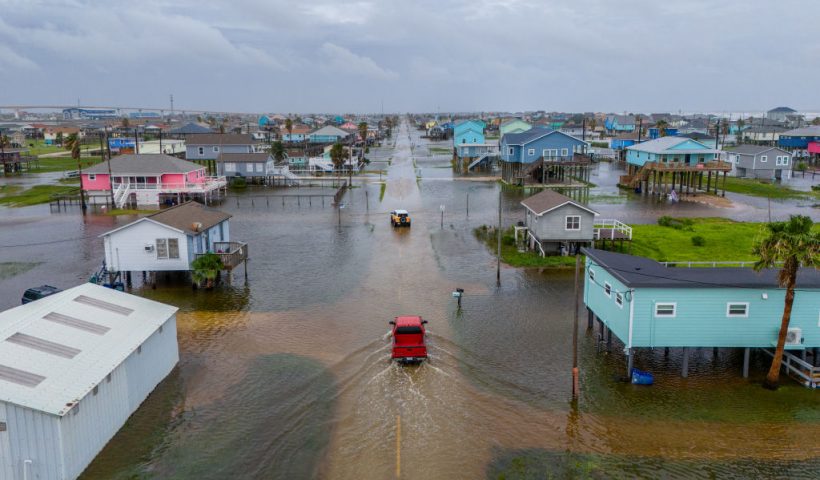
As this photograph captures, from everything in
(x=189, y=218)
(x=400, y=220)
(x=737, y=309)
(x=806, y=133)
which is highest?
(x=806, y=133)

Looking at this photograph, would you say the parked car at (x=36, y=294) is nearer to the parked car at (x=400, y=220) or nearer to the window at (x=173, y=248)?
the window at (x=173, y=248)

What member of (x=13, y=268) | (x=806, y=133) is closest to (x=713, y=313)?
(x=13, y=268)

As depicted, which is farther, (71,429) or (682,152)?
Answer: (682,152)

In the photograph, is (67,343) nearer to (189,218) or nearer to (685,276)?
(189,218)

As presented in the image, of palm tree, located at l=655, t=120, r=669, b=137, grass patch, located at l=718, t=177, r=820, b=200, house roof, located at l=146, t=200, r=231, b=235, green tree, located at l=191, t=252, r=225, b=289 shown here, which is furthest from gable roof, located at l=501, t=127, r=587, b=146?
green tree, located at l=191, t=252, r=225, b=289

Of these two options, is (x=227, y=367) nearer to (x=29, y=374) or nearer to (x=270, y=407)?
(x=270, y=407)

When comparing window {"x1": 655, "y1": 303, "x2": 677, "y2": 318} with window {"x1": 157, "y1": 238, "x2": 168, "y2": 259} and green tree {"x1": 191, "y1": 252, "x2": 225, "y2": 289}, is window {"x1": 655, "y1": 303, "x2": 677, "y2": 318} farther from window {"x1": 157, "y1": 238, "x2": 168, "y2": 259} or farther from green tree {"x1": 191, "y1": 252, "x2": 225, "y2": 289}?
window {"x1": 157, "y1": 238, "x2": 168, "y2": 259}

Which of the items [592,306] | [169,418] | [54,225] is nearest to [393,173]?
[54,225]
